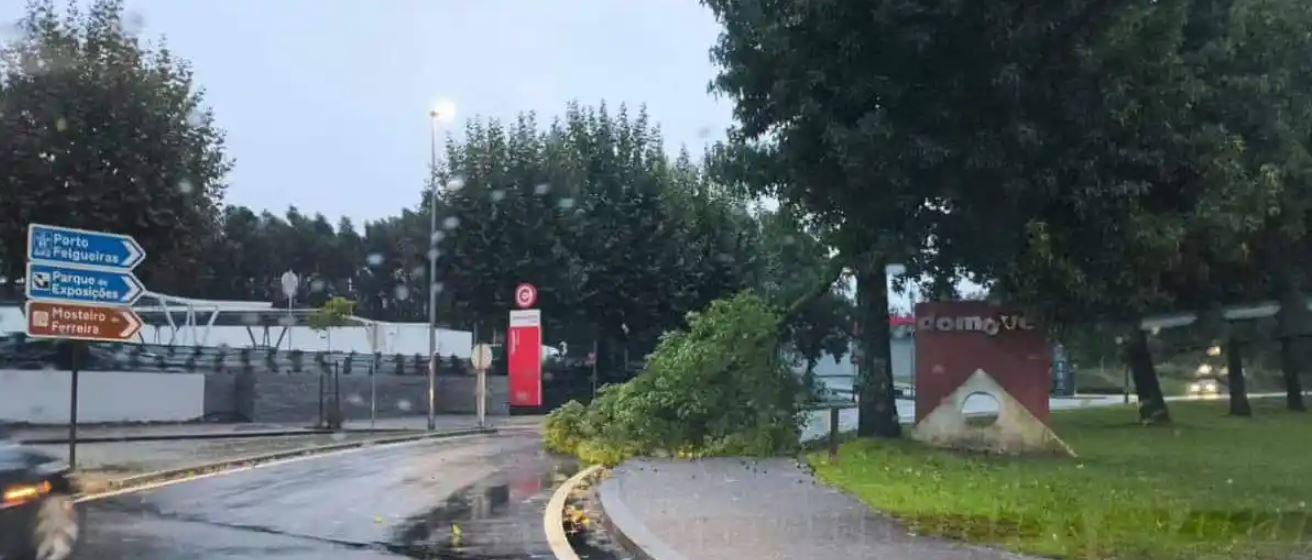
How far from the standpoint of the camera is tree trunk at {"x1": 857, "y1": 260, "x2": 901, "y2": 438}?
21438 millimetres

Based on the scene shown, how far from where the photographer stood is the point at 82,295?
713 inches

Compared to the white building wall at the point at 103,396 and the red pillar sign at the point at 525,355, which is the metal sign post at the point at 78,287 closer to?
the white building wall at the point at 103,396

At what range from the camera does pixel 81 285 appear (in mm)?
18109

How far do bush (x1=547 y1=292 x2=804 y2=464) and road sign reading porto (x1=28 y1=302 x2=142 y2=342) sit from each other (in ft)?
25.3

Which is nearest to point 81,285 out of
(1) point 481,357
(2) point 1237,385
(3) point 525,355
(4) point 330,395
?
(1) point 481,357

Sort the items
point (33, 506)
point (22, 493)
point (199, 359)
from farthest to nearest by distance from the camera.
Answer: point (199, 359)
point (33, 506)
point (22, 493)

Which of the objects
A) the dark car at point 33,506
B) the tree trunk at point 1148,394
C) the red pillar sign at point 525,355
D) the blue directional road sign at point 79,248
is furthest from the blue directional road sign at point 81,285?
the tree trunk at point 1148,394

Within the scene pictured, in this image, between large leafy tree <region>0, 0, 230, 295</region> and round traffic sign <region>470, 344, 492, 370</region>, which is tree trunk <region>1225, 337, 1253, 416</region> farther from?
large leafy tree <region>0, 0, 230, 295</region>

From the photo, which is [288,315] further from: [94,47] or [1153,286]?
[1153,286]

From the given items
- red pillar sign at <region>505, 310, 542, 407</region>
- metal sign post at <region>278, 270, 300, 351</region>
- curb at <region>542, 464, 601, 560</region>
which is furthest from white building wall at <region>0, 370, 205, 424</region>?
curb at <region>542, 464, 601, 560</region>

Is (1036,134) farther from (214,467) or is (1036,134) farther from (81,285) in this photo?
(214,467)

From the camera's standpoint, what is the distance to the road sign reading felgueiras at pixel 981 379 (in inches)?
757

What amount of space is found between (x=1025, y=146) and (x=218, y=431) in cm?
2314

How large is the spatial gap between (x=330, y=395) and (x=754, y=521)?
101ft
